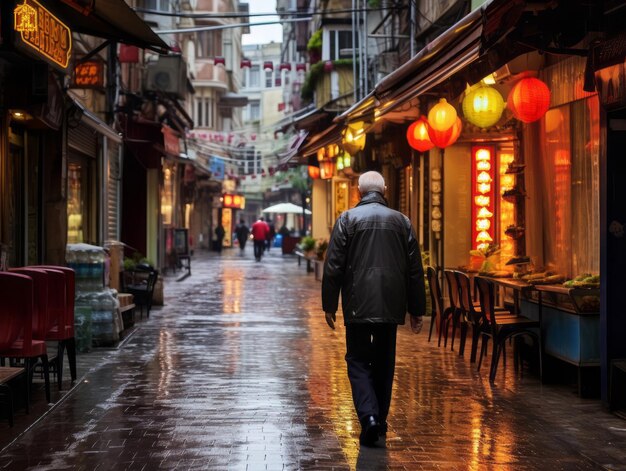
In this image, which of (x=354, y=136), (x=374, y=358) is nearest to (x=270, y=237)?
(x=354, y=136)

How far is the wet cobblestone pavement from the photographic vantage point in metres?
6.84

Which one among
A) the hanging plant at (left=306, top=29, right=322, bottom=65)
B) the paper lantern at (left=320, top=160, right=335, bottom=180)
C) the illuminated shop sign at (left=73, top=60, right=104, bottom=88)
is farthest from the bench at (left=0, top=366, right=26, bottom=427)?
the hanging plant at (left=306, top=29, right=322, bottom=65)

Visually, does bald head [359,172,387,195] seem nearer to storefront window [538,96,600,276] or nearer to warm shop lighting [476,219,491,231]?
storefront window [538,96,600,276]

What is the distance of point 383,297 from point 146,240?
66.9 ft

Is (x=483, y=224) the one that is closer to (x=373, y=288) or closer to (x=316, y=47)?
(x=373, y=288)

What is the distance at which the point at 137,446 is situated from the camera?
7168 mm

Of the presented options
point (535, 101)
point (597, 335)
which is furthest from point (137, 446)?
point (535, 101)

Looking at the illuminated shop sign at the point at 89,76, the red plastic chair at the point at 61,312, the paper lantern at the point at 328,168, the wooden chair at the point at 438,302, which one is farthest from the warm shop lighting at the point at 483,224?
the paper lantern at the point at 328,168

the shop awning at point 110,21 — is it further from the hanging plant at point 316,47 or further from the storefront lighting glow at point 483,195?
the hanging plant at point 316,47

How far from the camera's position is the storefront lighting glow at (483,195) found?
1645 cm

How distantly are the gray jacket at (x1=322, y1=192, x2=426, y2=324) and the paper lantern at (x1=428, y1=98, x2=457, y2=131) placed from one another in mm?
6063

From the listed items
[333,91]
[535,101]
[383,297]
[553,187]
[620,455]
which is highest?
[333,91]

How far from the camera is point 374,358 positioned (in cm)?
771

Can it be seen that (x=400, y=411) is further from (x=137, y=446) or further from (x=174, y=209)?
(x=174, y=209)
